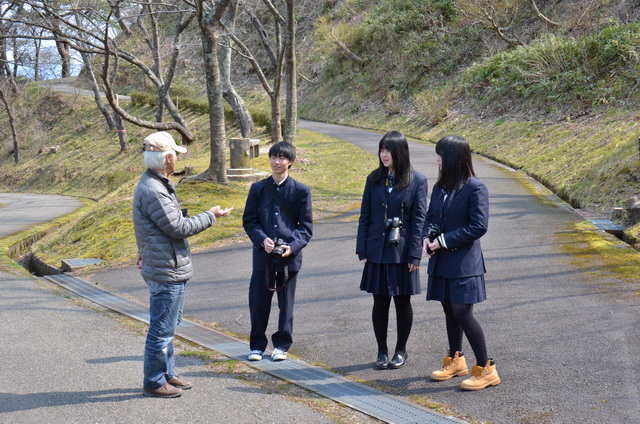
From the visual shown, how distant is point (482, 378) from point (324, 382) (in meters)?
1.22

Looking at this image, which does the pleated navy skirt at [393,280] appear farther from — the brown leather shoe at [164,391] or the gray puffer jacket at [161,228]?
the brown leather shoe at [164,391]

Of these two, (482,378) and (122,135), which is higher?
(122,135)

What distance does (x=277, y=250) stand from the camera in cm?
551

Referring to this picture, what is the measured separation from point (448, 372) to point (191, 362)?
2.21m

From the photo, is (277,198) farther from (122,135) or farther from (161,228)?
(122,135)

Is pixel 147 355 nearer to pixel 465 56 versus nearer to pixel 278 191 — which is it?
pixel 278 191

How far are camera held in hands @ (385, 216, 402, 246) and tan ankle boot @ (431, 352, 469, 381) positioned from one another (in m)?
1.00

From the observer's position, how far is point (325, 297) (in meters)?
7.93

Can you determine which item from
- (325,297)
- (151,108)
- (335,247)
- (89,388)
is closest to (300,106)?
(151,108)

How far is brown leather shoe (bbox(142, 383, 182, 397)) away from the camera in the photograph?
496 cm

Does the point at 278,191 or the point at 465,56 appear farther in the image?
the point at 465,56

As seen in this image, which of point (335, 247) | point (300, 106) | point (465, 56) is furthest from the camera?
point (300, 106)

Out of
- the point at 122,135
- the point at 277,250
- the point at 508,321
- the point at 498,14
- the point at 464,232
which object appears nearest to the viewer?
the point at 464,232

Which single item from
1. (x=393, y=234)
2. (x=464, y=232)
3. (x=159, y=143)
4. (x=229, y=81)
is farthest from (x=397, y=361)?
(x=229, y=81)
